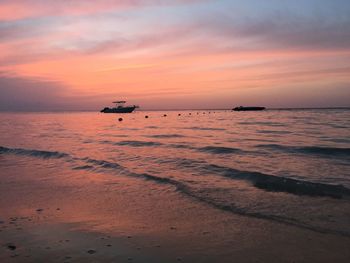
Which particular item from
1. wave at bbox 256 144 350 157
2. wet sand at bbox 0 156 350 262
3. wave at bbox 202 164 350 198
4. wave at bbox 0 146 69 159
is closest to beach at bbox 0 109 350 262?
wet sand at bbox 0 156 350 262

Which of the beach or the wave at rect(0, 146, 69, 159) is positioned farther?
the wave at rect(0, 146, 69, 159)

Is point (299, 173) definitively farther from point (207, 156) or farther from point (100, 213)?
point (100, 213)

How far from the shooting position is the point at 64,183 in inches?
481

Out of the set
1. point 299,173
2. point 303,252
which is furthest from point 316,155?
point 303,252

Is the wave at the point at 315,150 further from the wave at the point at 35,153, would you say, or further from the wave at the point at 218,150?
the wave at the point at 35,153

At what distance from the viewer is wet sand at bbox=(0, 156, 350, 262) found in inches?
227

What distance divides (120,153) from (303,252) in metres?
16.0

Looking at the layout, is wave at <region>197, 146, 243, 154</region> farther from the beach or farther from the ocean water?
the beach

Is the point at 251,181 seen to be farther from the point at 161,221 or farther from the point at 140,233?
the point at 140,233

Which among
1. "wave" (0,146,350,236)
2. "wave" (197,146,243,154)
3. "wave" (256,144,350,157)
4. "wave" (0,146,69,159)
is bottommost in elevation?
"wave" (0,146,69,159)

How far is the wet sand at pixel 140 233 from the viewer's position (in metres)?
5.77

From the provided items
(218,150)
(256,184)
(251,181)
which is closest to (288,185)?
(256,184)

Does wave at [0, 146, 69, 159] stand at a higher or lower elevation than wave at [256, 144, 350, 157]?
lower

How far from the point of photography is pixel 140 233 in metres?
6.94
